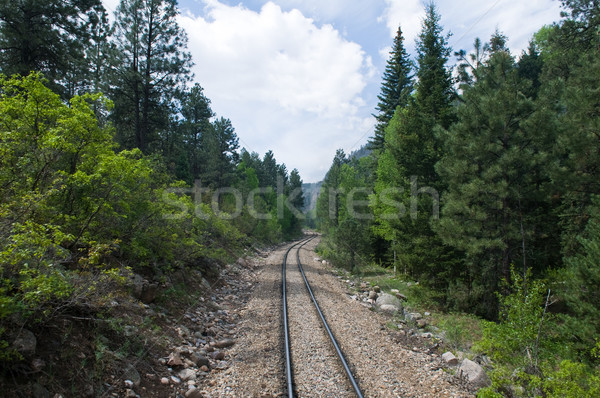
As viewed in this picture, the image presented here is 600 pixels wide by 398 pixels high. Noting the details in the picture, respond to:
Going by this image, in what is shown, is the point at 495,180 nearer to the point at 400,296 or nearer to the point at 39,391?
the point at 400,296

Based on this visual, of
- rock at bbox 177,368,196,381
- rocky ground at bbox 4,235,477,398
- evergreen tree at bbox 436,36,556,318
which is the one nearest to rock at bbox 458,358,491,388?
rocky ground at bbox 4,235,477,398

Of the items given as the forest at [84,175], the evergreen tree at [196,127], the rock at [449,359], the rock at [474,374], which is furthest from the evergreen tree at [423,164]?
the evergreen tree at [196,127]

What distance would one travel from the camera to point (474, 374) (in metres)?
6.37

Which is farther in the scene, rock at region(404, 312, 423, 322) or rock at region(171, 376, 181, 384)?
rock at region(404, 312, 423, 322)

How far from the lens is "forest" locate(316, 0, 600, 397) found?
286 inches

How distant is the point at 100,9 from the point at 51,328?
13.9 meters

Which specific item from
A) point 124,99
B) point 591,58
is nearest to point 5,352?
point 591,58

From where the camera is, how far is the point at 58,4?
39.3 feet

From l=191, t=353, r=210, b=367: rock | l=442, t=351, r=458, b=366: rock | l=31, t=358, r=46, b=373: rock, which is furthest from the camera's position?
l=442, t=351, r=458, b=366: rock

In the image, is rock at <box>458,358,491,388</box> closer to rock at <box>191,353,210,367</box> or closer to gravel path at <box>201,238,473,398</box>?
gravel path at <box>201,238,473,398</box>

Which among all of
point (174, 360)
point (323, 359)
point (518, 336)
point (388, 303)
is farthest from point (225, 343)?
point (518, 336)

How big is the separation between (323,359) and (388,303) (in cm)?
554

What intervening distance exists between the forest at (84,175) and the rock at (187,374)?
1906 millimetres

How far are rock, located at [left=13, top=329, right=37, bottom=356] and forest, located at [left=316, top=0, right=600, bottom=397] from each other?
6749mm
